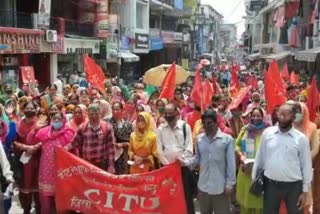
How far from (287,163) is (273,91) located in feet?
12.8

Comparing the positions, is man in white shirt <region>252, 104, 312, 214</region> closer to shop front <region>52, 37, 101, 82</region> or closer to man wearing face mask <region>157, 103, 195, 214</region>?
man wearing face mask <region>157, 103, 195, 214</region>

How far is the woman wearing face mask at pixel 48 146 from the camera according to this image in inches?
259

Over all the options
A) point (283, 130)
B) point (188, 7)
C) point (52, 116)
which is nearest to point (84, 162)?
point (52, 116)

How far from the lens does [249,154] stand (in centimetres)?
635

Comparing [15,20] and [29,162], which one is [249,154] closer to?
[29,162]

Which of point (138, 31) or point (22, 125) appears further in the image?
point (138, 31)

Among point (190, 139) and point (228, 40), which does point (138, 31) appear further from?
point (228, 40)

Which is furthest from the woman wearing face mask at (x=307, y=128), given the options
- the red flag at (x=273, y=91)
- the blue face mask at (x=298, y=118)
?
the red flag at (x=273, y=91)

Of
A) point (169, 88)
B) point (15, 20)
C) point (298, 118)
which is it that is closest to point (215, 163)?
point (298, 118)

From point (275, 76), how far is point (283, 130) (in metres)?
4.62

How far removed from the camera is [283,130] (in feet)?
17.6

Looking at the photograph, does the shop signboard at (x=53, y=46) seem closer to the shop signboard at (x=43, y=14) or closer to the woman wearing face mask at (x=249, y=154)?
the shop signboard at (x=43, y=14)

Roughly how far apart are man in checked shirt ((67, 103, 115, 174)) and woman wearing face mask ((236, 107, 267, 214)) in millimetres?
1441

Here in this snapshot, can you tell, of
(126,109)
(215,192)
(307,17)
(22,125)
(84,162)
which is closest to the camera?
(215,192)
